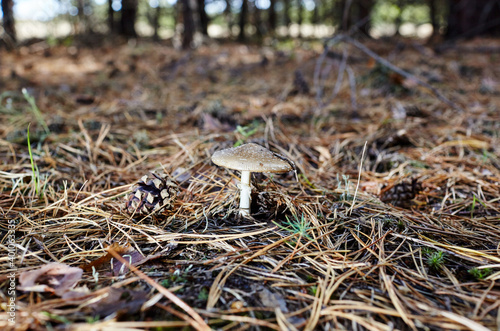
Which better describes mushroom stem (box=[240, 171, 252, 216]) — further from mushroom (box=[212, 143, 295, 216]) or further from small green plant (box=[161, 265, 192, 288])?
small green plant (box=[161, 265, 192, 288])

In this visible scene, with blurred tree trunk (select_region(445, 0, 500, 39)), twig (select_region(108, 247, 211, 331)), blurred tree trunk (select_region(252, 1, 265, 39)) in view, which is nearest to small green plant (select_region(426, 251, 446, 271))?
twig (select_region(108, 247, 211, 331))

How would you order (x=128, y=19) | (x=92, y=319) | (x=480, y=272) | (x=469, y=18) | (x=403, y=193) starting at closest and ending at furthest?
(x=92, y=319) → (x=480, y=272) → (x=403, y=193) → (x=469, y=18) → (x=128, y=19)

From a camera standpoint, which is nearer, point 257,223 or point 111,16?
point 257,223

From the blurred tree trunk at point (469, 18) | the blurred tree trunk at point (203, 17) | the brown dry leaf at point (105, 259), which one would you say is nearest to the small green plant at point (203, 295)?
the brown dry leaf at point (105, 259)

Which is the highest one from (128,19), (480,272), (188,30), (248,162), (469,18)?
(128,19)

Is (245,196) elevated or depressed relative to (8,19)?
depressed

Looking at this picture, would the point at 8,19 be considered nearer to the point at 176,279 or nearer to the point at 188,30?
the point at 188,30

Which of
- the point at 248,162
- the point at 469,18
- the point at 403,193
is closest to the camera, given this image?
the point at 248,162

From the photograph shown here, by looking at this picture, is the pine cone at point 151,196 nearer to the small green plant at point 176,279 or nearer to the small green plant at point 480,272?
the small green plant at point 176,279

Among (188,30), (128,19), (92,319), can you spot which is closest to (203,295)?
(92,319)
